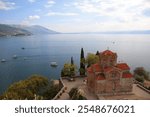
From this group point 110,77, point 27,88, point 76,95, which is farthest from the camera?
point 27,88

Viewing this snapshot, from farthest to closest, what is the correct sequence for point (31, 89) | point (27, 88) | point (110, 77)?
point (31, 89), point (27, 88), point (110, 77)

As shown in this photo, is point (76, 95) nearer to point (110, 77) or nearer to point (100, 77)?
point (100, 77)

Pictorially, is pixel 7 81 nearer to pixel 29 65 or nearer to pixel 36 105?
pixel 29 65

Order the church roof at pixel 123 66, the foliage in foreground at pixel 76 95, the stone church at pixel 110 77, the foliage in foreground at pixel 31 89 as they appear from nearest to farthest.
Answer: the foliage in foreground at pixel 76 95, the stone church at pixel 110 77, the church roof at pixel 123 66, the foliage in foreground at pixel 31 89

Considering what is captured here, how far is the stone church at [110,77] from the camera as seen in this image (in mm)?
7516

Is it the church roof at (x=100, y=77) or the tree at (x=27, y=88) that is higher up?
the church roof at (x=100, y=77)

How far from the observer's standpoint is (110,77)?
753 centimetres

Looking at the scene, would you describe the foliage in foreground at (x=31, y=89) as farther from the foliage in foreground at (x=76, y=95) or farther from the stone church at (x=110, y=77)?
the stone church at (x=110, y=77)

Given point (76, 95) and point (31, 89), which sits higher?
point (76, 95)

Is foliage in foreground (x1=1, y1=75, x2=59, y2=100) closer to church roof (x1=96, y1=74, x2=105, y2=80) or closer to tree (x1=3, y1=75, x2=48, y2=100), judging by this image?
tree (x1=3, y1=75, x2=48, y2=100)

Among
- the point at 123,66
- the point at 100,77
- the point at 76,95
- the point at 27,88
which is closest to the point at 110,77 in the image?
the point at 100,77

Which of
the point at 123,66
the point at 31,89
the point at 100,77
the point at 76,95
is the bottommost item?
the point at 31,89

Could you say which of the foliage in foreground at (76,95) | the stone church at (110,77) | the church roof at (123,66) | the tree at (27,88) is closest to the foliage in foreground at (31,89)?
the tree at (27,88)

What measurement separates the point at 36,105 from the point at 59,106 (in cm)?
22
